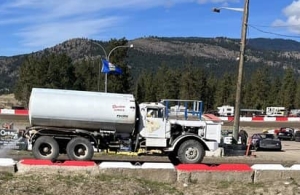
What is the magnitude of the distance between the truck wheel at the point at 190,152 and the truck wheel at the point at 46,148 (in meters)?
4.43

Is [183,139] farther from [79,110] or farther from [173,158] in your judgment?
[79,110]

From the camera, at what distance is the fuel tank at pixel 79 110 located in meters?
18.1

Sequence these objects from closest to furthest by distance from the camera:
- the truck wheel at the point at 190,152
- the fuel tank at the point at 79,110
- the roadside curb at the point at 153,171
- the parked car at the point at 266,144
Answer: the roadside curb at the point at 153,171 → the fuel tank at the point at 79,110 → the truck wheel at the point at 190,152 → the parked car at the point at 266,144

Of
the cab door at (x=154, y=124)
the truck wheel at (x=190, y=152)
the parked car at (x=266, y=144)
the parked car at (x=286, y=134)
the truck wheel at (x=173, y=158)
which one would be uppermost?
the cab door at (x=154, y=124)

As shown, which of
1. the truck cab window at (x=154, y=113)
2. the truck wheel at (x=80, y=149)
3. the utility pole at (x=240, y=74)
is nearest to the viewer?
the truck wheel at (x=80, y=149)

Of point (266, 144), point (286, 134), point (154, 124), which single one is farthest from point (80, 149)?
point (286, 134)

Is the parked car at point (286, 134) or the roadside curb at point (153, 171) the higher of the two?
the roadside curb at point (153, 171)

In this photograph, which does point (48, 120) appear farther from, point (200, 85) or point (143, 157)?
point (200, 85)

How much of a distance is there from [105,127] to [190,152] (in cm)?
321

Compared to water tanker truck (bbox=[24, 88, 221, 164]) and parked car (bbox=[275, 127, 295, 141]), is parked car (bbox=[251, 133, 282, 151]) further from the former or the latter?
parked car (bbox=[275, 127, 295, 141])

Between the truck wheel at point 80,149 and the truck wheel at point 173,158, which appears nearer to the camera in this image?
the truck wheel at point 80,149

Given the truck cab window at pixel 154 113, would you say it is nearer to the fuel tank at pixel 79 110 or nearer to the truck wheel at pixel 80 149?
the fuel tank at pixel 79 110

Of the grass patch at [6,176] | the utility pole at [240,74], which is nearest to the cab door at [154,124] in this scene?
the grass patch at [6,176]

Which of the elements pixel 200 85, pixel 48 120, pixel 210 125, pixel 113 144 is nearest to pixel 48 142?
pixel 48 120
